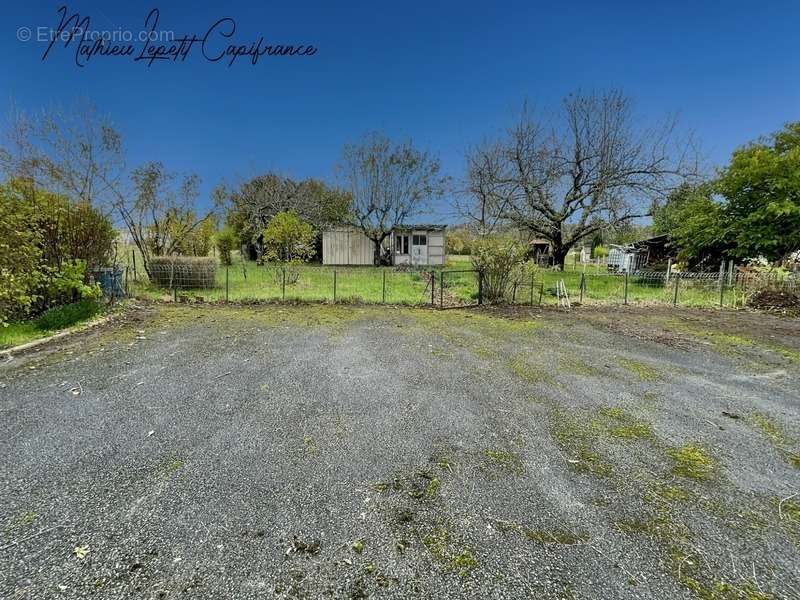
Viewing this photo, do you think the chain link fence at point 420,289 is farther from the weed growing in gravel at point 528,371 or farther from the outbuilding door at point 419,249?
the outbuilding door at point 419,249

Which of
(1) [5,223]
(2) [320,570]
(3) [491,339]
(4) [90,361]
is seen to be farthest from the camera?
(3) [491,339]

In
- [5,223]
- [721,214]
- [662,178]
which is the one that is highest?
[662,178]

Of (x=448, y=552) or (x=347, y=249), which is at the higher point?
(x=347, y=249)

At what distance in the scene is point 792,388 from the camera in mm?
3906

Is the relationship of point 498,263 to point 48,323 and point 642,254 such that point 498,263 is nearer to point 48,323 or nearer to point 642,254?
point 48,323

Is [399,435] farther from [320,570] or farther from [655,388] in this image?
[655,388]

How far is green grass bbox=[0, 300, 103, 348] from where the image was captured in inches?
198

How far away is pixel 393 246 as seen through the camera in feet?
77.5

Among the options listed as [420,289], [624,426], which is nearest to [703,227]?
[420,289]

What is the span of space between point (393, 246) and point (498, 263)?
15203mm

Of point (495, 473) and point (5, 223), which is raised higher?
point (5, 223)

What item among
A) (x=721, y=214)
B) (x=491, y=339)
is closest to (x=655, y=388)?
(x=491, y=339)

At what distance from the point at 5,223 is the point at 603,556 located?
7138 mm

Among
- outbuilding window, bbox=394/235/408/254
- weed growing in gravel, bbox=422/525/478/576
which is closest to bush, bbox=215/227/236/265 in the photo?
outbuilding window, bbox=394/235/408/254
